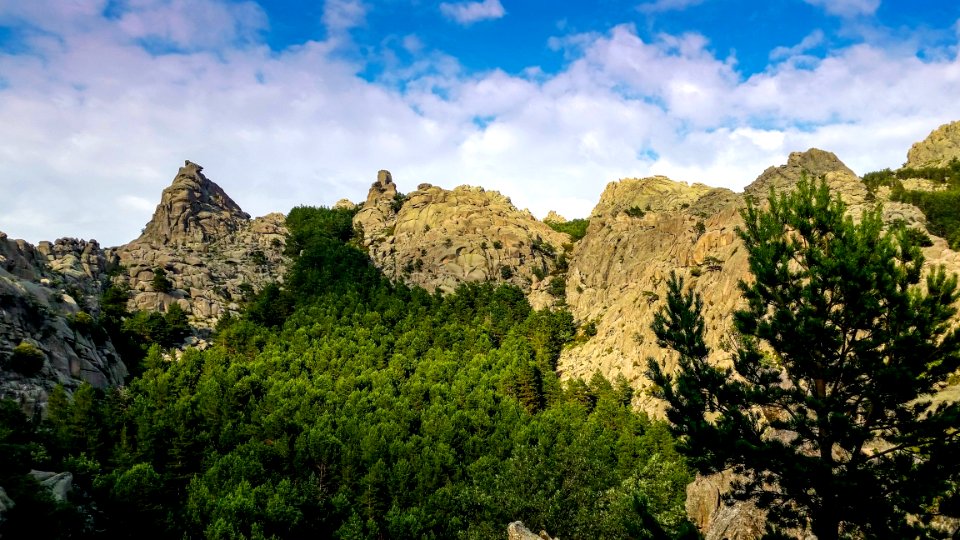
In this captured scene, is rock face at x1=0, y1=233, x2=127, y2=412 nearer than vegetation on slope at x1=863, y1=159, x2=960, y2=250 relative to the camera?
Yes

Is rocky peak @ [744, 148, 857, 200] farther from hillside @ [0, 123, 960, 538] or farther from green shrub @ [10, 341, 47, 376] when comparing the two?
green shrub @ [10, 341, 47, 376]

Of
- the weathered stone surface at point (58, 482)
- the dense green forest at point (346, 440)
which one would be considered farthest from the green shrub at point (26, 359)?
the weathered stone surface at point (58, 482)

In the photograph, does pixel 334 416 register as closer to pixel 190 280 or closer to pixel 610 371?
pixel 610 371

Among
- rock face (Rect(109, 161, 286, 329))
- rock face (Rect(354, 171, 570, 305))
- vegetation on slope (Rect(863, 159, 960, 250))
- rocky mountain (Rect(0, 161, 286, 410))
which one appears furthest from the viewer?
rock face (Rect(354, 171, 570, 305))

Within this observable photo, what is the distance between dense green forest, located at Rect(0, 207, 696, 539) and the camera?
4550 cm

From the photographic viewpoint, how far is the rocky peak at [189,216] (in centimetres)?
16900

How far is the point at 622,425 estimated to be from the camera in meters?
72.2

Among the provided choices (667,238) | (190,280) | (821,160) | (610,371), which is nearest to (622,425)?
(610,371)

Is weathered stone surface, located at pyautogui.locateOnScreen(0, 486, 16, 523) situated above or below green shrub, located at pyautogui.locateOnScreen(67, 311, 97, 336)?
below

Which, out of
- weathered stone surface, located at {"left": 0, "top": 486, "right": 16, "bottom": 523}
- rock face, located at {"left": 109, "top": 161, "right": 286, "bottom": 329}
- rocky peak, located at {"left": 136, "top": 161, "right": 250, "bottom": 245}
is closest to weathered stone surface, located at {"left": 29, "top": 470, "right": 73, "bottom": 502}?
weathered stone surface, located at {"left": 0, "top": 486, "right": 16, "bottom": 523}

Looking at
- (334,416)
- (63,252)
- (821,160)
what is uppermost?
(821,160)

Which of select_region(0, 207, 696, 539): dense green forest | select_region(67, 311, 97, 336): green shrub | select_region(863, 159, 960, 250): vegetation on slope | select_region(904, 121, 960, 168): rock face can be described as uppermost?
select_region(904, 121, 960, 168): rock face

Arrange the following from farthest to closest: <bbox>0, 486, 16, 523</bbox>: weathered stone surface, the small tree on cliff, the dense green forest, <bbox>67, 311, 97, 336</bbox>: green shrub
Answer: <bbox>67, 311, 97, 336</bbox>: green shrub → the dense green forest → <bbox>0, 486, 16, 523</bbox>: weathered stone surface → the small tree on cliff

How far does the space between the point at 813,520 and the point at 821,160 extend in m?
141
